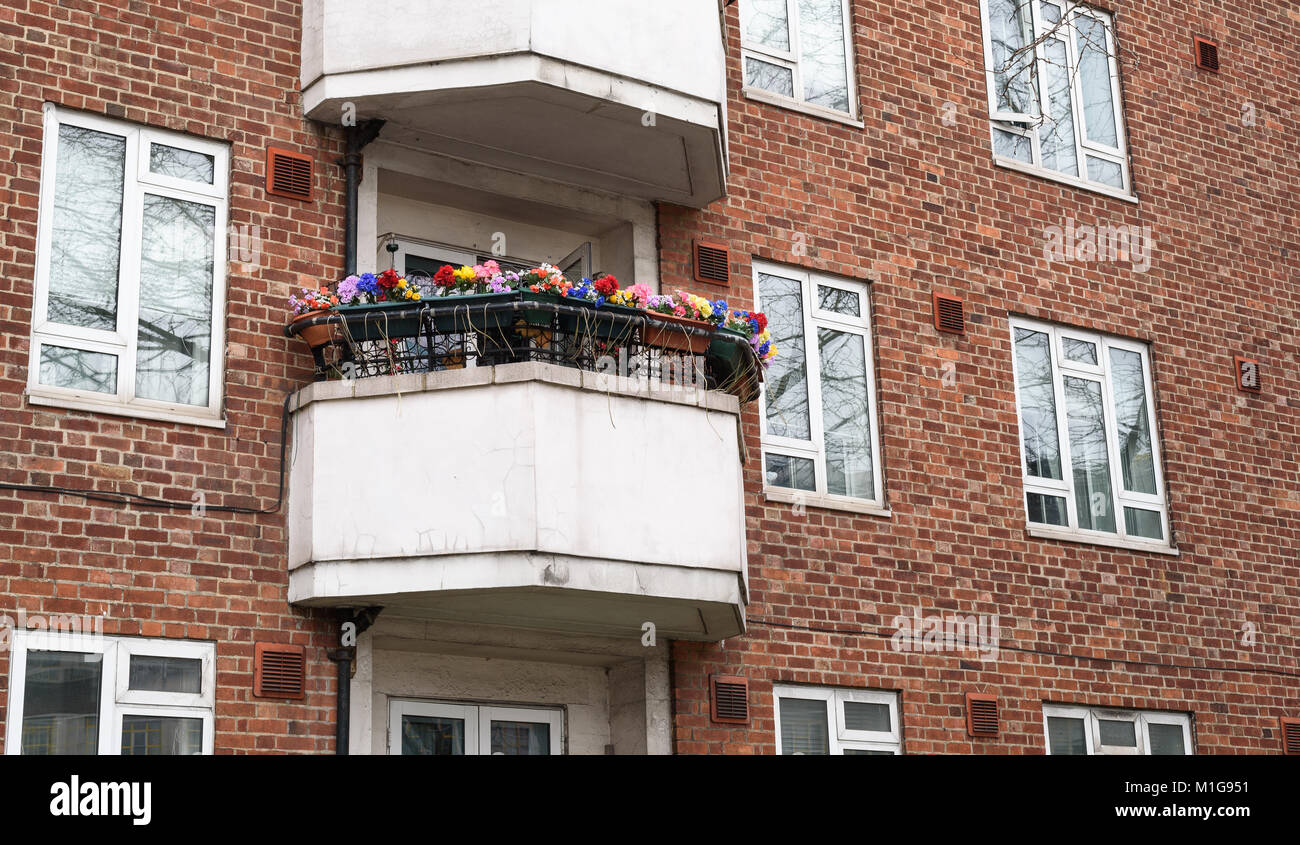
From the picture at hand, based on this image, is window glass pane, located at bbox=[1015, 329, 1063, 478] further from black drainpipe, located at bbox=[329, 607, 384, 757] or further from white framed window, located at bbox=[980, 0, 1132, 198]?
black drainpipe, located at bbox=[329, 607, 384, 757]

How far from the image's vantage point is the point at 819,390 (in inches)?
523

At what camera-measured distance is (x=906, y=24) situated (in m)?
14.6

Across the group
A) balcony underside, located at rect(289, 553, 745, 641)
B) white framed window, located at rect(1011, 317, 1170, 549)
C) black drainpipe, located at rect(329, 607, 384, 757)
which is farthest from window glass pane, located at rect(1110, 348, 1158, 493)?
black drainpipe, located at rect(329, 607, 384, 757)

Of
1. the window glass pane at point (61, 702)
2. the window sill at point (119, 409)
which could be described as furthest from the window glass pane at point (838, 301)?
the window glass pane at point (61, 702)

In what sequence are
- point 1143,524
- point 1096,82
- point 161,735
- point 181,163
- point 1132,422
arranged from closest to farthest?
point 161,735, point 181,163, point 1143,524, point 1132,422, point 1096,82

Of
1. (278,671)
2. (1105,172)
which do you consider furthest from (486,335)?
(1105,172)

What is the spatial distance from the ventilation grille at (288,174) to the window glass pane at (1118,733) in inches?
306

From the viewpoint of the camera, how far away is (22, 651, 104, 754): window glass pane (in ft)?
31.4

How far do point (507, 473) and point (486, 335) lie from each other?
0.97 metres

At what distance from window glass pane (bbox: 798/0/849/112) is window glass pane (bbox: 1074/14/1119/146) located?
278cm

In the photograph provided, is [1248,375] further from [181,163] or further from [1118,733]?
[181,163]

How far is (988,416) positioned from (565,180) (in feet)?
13.6

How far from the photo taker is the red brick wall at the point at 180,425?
9.85 metres
